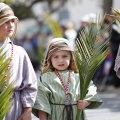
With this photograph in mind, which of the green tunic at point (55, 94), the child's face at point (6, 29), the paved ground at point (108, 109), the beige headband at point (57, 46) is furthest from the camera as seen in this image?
the paved ground at point (108, 109)

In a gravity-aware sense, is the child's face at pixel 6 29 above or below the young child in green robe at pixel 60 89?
above

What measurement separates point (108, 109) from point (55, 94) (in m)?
5.90

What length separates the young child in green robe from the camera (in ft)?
17.6

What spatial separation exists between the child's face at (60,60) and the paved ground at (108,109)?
3609 mm

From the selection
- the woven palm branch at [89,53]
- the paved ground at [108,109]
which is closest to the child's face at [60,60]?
the woven palm branch at [89,53]

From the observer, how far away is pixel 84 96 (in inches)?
205

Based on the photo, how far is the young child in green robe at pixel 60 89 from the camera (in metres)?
5.35

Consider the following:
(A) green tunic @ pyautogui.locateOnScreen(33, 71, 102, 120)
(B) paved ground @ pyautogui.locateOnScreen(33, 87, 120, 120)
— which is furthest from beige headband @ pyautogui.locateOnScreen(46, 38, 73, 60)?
(B) paved ground @ pyautogui.locateOnScreen(33, 87, 120, 120)

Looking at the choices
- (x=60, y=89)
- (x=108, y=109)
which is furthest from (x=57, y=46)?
(x=108, y=109)

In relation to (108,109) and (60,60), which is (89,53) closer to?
(60,60)

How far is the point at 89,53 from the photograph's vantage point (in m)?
5.16

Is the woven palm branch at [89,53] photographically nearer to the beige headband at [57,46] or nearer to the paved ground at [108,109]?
the beige headband at [57,46]

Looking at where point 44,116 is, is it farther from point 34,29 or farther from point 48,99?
point 34,29

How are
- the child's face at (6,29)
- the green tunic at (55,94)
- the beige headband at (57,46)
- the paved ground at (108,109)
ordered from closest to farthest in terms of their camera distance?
the child's face at (6,29) < the green tunic at (55,94) < the beige headband at (57,46) < the paved ground at (108,109)
